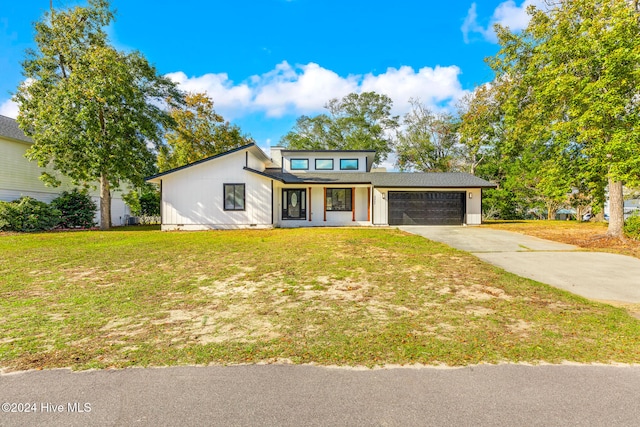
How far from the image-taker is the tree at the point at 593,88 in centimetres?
1027

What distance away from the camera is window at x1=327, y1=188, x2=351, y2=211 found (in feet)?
62.8

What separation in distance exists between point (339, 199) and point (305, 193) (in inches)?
84.4

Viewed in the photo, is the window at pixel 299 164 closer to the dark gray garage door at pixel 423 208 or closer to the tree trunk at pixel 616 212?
the dark gray garage door at pixel 423 208

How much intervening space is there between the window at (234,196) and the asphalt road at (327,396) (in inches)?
554

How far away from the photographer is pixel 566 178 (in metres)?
13.1

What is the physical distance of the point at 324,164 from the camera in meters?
21.2

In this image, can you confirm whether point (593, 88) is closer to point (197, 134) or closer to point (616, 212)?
point (616, 212)

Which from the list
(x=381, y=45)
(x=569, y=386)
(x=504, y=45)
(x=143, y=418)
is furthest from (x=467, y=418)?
(x=381, y=45)

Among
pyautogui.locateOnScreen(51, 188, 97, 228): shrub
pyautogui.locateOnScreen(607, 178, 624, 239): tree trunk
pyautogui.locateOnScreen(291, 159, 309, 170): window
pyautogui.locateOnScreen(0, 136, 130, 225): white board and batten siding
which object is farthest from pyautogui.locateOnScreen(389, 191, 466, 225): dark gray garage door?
pyautogui.locateOnScreen(0, 136, 130, 225): white board and batten siding

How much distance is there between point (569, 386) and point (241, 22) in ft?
54.3

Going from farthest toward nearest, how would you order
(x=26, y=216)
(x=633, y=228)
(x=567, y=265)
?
(x=26, y=216)
(x=633, y=228)
(x=567, y=265)

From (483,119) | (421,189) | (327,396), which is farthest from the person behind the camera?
(483,119)

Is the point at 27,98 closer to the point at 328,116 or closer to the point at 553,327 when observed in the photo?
the point at 553,327

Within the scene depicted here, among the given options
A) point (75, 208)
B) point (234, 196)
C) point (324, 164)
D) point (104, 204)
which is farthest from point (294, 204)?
point (75, 208)
